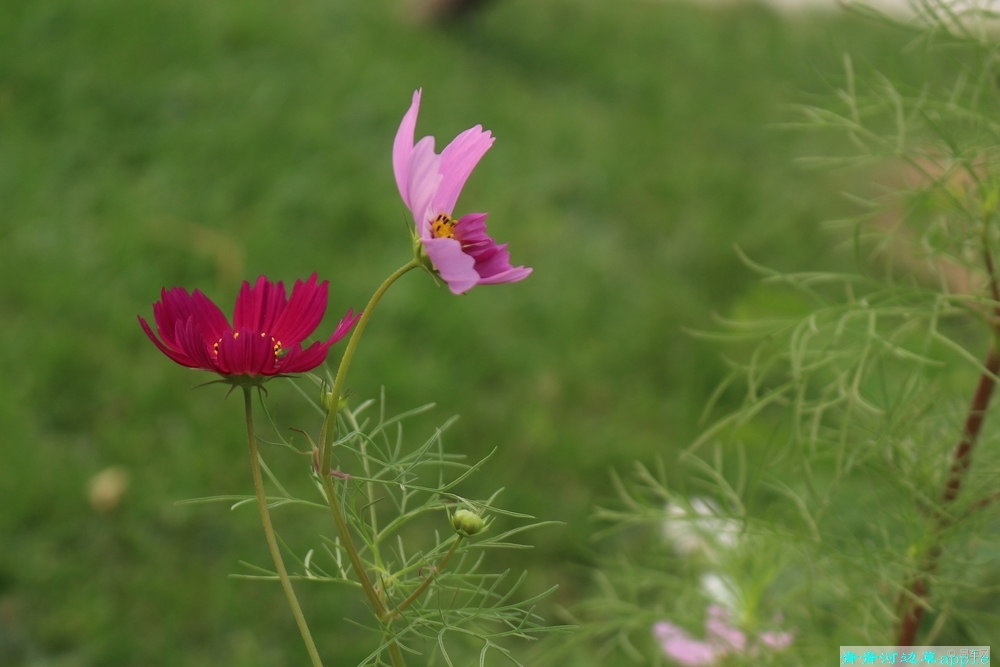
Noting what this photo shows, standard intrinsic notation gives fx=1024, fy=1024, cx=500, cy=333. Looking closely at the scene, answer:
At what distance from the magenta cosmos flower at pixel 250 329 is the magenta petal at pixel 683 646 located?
0.50 m

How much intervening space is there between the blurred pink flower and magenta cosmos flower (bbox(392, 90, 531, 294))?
49cm

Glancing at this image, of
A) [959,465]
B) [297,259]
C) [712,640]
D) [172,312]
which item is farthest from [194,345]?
[297,259]

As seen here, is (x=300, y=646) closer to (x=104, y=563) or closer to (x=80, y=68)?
(x=104, y=563)

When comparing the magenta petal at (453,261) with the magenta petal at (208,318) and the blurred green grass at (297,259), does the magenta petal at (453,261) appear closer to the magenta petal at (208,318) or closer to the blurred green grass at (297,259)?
the magenta petal at (208,318)

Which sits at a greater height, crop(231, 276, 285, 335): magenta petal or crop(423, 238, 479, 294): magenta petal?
crop(423, 238, 479, 294): magenta petal

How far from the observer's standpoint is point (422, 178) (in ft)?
1.34

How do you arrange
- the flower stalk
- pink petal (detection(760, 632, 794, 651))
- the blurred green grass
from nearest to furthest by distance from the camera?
the flower stalk, pink petal (detection(760, 632, 794, 651)), the blurred green grass

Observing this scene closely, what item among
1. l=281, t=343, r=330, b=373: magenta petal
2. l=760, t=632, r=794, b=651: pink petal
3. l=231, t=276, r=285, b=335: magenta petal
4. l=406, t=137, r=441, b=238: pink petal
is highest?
l=406, t=137, r=441, b=238: pink petal

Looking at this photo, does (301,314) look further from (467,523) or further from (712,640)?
(712,640)

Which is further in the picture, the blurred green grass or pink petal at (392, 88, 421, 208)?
the blurred green grass

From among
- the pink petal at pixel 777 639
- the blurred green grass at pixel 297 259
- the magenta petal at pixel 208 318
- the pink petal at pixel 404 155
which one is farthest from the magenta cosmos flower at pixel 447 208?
the blurred green grass at pixel 297 259

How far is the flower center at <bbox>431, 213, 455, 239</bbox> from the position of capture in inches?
17.2

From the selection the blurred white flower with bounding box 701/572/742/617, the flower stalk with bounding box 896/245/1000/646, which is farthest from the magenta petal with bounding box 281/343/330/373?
the blurred white flower with bounding box 701/572/742/617

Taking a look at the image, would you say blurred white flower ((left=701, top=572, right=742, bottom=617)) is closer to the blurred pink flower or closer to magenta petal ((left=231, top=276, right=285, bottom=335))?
the blurred pink flower
